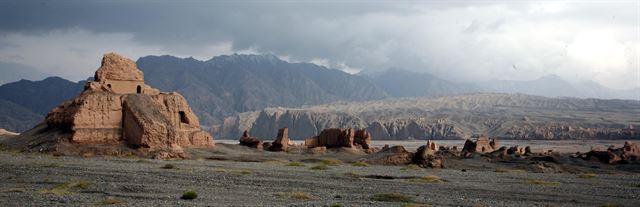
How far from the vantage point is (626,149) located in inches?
2980

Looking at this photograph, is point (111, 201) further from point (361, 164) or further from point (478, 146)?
point (478, 146)

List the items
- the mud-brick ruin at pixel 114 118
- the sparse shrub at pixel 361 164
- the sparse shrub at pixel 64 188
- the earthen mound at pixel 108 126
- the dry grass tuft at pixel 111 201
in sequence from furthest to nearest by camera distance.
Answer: the mud-brick ruin at pixel 114 118, the earthen mound at pixel 108 126, the sparse shrub at pixel 361 164, the sparse shrub at pixel 64 188, the dry grass tuft at pixel 111 201

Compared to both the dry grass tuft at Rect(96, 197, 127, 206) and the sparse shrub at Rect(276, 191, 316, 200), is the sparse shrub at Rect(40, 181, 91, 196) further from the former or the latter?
the sparse shrub at Rect(276, 191, 316, 200)

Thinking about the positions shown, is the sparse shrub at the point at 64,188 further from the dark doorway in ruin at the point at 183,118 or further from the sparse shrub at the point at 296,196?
the dark doorway in ruin at the point at 183,118

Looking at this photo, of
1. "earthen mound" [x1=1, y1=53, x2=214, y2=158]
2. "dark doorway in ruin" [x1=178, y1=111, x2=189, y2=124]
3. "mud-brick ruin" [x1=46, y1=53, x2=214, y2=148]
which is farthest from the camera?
"dark doorway in ruin" [x1=178, y1=111, x2=189, y2=124]

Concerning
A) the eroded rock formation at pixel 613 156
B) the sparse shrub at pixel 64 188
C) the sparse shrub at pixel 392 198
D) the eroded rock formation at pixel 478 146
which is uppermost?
the eroded rock formation at pixel 478 146

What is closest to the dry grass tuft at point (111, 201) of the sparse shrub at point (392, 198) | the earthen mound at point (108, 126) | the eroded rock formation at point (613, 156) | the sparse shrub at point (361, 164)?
the sparse shrub at point (392, 198)

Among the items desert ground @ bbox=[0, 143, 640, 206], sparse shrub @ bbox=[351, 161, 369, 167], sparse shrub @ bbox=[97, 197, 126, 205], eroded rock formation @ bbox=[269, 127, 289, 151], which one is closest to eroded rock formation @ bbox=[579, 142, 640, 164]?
sparse shrub @ bbox=[351, 161, 369, 167]

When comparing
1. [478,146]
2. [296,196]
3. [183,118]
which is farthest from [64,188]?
[478,146]

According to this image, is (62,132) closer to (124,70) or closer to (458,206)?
(124,70)

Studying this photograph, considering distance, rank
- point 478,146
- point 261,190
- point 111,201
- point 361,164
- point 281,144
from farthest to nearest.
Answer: point 478,146
point 281,144
point 361,164
point 261,190
point 111,201

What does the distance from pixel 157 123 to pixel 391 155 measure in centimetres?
2022

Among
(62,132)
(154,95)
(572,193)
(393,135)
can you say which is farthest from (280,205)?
(393,135)

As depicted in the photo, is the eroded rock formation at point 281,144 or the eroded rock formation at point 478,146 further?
the eroded rock formation at point 478,146
